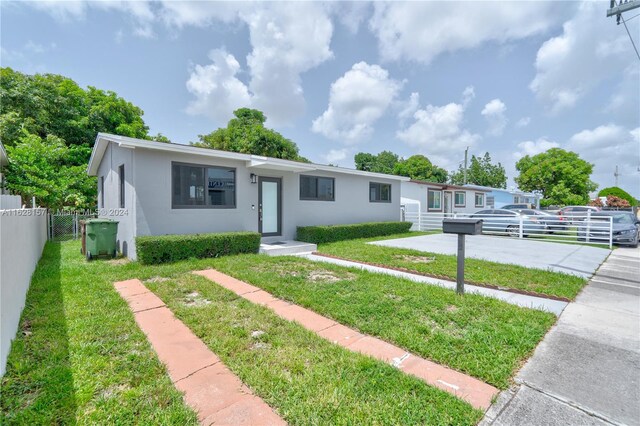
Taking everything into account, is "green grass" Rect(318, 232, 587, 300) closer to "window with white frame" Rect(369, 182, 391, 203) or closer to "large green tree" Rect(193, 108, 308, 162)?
"window with white frame" Rect(369, 182, 391, 203)

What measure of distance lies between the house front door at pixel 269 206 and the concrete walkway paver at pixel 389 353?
5.28 meters

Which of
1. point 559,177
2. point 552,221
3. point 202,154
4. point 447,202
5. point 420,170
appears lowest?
point 552,221

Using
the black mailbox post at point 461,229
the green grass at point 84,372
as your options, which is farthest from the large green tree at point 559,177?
the green grass at point 84,372

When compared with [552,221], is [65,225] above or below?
below

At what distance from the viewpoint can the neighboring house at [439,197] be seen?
19.1 meters

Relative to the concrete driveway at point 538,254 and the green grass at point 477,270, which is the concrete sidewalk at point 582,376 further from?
the concrete driveway at point 538,254

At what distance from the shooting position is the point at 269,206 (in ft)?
33.0

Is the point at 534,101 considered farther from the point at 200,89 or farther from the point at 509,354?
the point at 200,89

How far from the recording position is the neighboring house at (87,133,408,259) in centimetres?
744

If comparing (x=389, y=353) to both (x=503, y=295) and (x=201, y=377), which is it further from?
(x=503, y=295)

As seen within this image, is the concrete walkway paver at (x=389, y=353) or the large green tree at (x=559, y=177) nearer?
the concrete walkway paver at (x=389, y=353)

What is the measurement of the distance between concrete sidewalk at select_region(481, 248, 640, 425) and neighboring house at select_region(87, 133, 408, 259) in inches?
303

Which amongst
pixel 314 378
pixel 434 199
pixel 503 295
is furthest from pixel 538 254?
pixel 434 199

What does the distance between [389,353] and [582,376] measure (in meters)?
1.70
